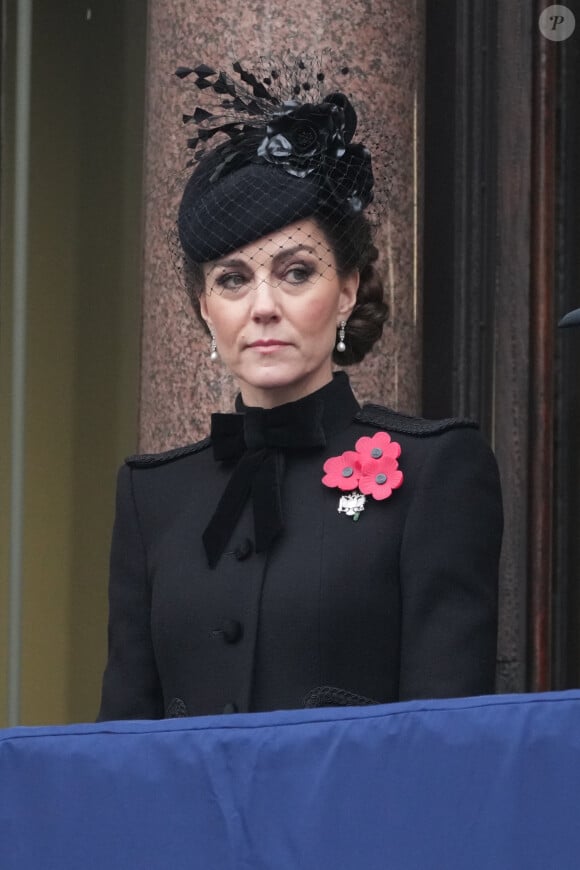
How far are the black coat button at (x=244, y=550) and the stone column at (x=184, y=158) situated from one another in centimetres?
144

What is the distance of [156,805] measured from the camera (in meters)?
2.38

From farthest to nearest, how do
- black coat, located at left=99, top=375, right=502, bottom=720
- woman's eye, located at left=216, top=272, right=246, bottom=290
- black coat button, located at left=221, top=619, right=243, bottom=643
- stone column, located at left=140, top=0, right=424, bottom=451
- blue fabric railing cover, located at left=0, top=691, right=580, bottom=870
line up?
stone column, located at left=140, top=0, right=424, bottom=451 → woman's eye, located at left=216, top=272, right=246, bottom=290 → black coat button, located at left=221, top=619, right=243, bottom=643 → black coat, located at left=99, top=375, right=502, bottom=720 → blue fabric railing cover, located at left=0, top=691, right=580, bottom=870

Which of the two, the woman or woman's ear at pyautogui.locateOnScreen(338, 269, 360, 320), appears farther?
woman's ear at pyautogui.locateOnScreen(338, 269, 360, 320)

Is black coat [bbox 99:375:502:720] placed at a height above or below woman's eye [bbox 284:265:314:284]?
below

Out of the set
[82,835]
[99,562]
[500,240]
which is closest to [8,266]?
[99,562]

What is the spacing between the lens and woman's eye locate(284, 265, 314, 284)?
125 inches

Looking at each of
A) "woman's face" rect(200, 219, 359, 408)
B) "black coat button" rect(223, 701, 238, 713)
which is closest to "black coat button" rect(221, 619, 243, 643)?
"black coat button" rect(223, 701, 238, 713)

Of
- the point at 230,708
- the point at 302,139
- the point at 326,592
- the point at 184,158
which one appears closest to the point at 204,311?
the point at 302,139

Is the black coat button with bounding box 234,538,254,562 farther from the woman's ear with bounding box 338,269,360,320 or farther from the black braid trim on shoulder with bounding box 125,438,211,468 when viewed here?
the woman's ear with bounding box 338,269,360,320

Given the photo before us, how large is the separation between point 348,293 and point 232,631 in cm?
64

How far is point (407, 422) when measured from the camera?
126 inches

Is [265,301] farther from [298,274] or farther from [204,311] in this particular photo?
[204,311]

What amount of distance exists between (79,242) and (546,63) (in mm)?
1770

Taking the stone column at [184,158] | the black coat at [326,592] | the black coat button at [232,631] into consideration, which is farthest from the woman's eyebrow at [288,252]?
the stone column at [184,158]
